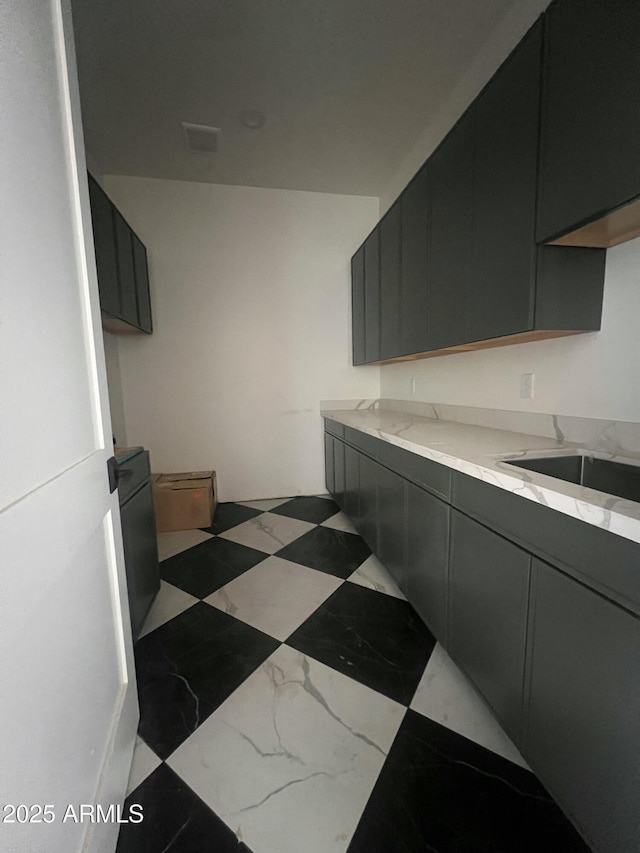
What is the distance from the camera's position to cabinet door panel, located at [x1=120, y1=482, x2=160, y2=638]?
1378 millimetres

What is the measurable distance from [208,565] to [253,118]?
9.38ft

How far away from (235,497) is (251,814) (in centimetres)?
240

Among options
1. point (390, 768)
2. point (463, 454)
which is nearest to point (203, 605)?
point (390, 768)

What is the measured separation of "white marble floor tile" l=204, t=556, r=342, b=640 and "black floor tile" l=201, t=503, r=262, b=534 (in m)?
0.69

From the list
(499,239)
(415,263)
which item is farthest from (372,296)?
(499,239)

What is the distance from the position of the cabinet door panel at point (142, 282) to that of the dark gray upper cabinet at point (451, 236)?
2.03 metres

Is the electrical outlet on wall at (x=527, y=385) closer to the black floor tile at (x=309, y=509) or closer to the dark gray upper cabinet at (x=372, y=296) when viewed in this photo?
the dark gray upper cabinet at (x=372, y=296)

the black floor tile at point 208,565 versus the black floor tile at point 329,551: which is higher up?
the black floor tile at point 329,551

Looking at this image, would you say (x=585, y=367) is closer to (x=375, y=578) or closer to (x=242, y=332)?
(x=375, y=578)

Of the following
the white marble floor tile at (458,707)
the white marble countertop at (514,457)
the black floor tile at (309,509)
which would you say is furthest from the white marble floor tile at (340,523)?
the white marble floor tile at (458,707)

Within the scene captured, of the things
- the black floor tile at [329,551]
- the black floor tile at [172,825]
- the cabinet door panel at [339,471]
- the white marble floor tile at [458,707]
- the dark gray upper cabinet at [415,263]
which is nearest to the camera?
the black floor tile at [172,825]

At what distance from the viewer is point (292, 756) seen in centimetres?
101

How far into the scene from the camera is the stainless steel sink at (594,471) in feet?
3.53

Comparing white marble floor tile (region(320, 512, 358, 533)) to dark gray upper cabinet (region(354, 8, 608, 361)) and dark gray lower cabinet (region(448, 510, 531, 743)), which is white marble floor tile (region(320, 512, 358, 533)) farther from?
dark gray upper cabinet (region(354, 8, 608, 361))
